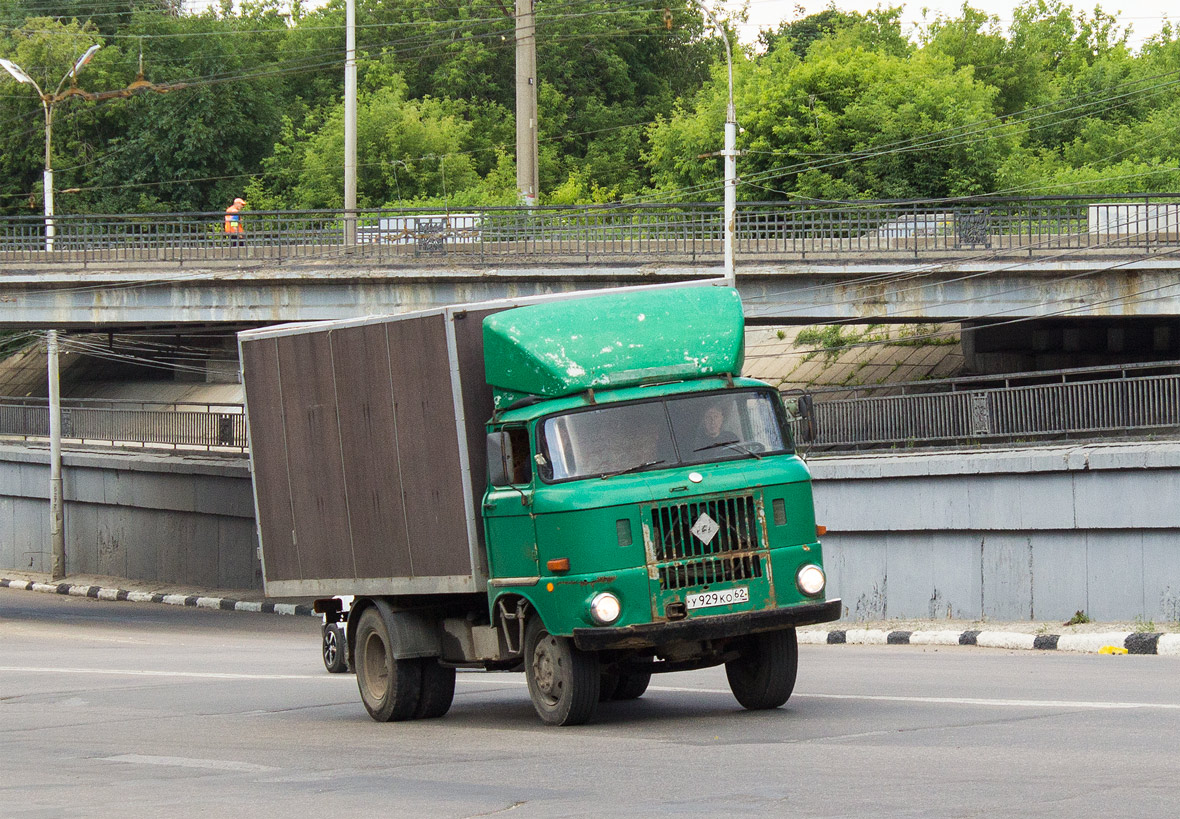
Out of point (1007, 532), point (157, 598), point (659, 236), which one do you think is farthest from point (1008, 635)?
point (157, 598)

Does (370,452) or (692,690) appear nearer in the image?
(370,452)

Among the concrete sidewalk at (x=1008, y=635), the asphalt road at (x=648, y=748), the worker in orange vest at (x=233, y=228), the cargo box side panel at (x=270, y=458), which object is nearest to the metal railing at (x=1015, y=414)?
the concrete sidewalk at (x=1008, y=635)

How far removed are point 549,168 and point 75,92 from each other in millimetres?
36375

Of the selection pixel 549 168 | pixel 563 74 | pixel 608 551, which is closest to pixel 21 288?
pixel 608 551

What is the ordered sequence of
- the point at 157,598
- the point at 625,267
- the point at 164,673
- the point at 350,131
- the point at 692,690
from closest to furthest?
the point at 692,690 → the point at 164,673 → the point at 625,267 → the point at 157,598 → the point at 350,131

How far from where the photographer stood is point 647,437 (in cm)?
1134

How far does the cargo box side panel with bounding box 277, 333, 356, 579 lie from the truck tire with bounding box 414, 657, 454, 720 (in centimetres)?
105

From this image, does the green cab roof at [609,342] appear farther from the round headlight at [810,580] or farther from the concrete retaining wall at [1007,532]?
the concrete retaining wall at [1007,532]

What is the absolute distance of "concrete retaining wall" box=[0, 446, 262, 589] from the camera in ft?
135

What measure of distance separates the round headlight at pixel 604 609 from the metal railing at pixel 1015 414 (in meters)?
13.8

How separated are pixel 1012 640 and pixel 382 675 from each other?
381 inches

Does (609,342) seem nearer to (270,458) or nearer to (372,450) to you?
(372,450)

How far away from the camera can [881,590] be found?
26234 mm

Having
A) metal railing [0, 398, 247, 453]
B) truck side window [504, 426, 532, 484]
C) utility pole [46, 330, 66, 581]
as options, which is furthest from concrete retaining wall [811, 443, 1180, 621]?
utility pole [46, 330, 66, 581]
